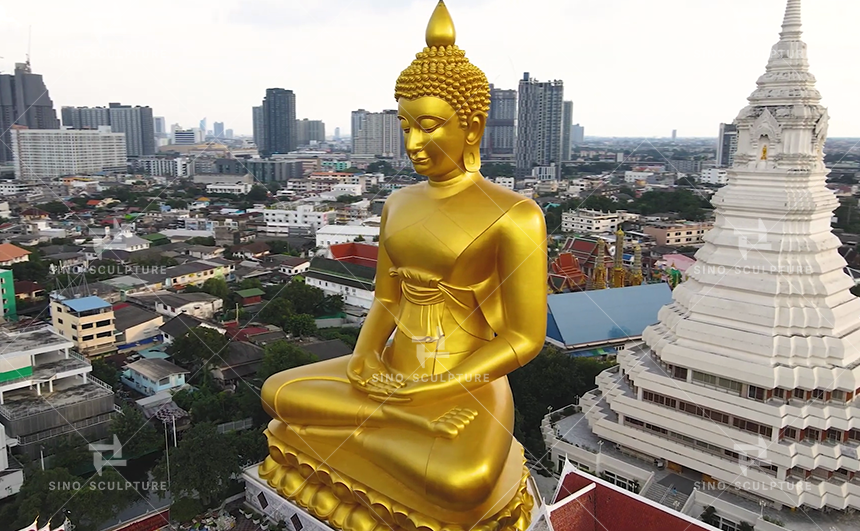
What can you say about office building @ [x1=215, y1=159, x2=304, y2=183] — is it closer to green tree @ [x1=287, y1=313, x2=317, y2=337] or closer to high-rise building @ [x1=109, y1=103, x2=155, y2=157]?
high-rise building @ [x1=109, y1=103, x2=155, y2=157]

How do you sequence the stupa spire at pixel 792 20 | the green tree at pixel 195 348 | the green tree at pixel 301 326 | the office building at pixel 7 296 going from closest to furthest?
the stupa spire at pixel 792 20 < the green tree at pixel 195 348 < the green tree at pixel 301 326 < the office building at pixel 7 296

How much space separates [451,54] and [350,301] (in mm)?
16873

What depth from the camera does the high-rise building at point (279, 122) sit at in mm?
58156

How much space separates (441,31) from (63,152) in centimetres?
5796

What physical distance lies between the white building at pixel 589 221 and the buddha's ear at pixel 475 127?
2965 cm

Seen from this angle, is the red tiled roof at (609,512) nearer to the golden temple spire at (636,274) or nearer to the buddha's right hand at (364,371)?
the buddha's right hand at (364,371)

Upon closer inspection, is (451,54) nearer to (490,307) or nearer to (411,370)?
(490,307)

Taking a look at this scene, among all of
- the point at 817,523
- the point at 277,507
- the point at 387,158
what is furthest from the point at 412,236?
the point at 387,158

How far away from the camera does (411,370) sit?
5332 millimetres

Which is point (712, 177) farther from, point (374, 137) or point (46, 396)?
point (46, 396)

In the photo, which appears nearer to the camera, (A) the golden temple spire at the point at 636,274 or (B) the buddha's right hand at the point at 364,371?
(B) the buddha's right hand at the point at 364,371

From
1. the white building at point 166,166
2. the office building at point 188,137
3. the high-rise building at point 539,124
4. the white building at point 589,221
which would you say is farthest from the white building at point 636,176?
the office building at point 188,137

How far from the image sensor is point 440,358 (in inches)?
205

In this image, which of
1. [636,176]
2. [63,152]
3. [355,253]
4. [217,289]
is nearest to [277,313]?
[217,289]
